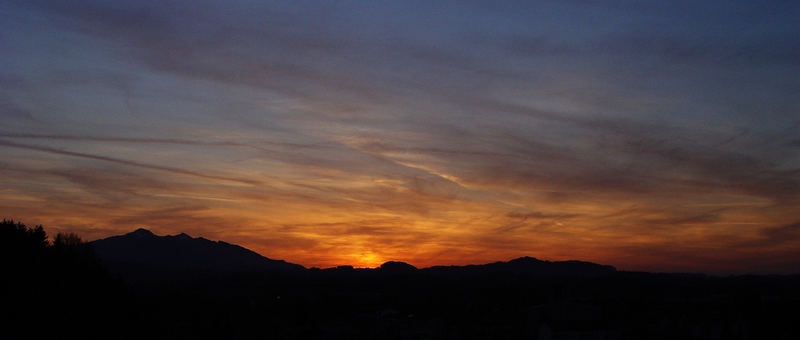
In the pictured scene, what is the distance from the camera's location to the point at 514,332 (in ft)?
233

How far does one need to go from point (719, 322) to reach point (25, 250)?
2480 inches

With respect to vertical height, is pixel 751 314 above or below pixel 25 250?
below

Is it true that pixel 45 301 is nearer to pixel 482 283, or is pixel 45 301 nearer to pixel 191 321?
pixel 191 321

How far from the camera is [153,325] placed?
57.4 meters

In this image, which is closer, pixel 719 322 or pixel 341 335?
pixel 719 322

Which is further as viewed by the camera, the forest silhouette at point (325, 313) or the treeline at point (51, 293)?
the forest silhouette at point (325, 313)

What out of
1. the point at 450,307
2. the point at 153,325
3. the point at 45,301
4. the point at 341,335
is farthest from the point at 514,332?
the point at 45,301

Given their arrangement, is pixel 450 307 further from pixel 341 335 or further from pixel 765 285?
pixel 765 285

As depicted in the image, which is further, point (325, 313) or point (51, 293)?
point (325, 313)

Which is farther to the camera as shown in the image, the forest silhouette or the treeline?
the forest silhouette

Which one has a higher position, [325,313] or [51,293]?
[51,293]

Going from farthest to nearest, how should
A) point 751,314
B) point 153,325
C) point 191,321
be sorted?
point 191,321, point 751,314, point 153,325

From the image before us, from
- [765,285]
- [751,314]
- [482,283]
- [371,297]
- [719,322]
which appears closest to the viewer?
[719,322]

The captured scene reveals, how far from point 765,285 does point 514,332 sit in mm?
94149
